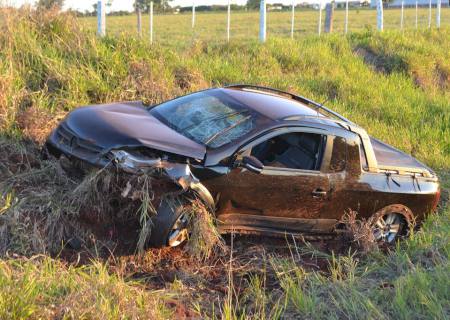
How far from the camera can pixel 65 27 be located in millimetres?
9391

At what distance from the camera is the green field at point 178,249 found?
4.13 m

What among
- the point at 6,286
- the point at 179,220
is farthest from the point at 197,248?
the point at 6,286

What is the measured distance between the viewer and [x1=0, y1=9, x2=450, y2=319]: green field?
13.5 feet

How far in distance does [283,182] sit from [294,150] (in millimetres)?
498

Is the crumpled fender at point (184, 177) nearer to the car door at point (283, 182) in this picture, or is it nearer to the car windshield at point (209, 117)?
the car door at point (283, 182)

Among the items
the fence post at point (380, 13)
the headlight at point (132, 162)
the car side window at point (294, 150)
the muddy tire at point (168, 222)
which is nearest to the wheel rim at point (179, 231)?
the muddy tire at point (168, 222)

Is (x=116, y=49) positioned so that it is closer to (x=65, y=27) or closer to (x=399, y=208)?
(x=65, y=27)

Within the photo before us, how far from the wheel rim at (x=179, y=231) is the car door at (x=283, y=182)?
385mm

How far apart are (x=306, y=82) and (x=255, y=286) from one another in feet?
25.3

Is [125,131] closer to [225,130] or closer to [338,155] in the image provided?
[225,130]

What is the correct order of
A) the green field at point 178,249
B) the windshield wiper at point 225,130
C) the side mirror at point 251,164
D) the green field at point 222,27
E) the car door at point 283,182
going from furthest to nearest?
the green field at point 222,27, the windshield wiper at point 225,130, the car door at point 283,182, the side mirror at point 251,164, the green field at point 178,249

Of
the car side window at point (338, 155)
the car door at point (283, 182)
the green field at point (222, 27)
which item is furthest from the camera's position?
the green field at point (222, 27)

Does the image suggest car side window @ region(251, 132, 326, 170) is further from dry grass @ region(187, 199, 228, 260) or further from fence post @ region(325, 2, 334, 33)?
fence post @ region(325, 2, 334, 33)

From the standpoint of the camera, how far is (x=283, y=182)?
5742mm
